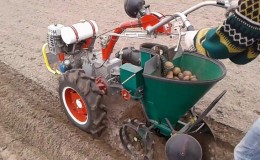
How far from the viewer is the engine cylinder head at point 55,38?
131 inches

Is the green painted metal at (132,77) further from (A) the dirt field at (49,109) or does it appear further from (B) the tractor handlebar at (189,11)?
(A) the dirt field at (49,109)

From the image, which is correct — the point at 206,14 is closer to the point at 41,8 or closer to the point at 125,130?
the point at 41,8

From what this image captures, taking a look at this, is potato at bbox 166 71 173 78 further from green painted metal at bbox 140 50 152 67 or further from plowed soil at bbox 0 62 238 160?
plowed soil at bbox 0 62 238 160

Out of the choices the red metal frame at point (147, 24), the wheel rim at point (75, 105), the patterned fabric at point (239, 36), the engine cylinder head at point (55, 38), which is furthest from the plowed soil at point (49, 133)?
the patterned fabric at point (239, 36)

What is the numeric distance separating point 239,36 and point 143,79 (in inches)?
42.6

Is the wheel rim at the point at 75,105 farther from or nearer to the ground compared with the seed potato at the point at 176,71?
nearer to the ground

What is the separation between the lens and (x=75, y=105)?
3.24m

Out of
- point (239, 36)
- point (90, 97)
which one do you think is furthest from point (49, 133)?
point (239, 36)

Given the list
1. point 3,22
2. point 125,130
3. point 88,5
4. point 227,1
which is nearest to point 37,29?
point 3,22

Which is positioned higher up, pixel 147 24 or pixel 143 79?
pixel 147 24

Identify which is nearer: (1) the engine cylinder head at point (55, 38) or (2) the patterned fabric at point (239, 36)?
(2) the patterned fabric at point (239, 36)

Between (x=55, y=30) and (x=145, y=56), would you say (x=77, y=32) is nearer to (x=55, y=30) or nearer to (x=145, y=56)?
(x=55, y=30)

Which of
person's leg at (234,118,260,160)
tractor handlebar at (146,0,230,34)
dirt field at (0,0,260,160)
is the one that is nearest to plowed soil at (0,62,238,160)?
dirt field at (0,0,260,160)

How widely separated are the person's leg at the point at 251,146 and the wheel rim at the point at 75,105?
4.79ft
